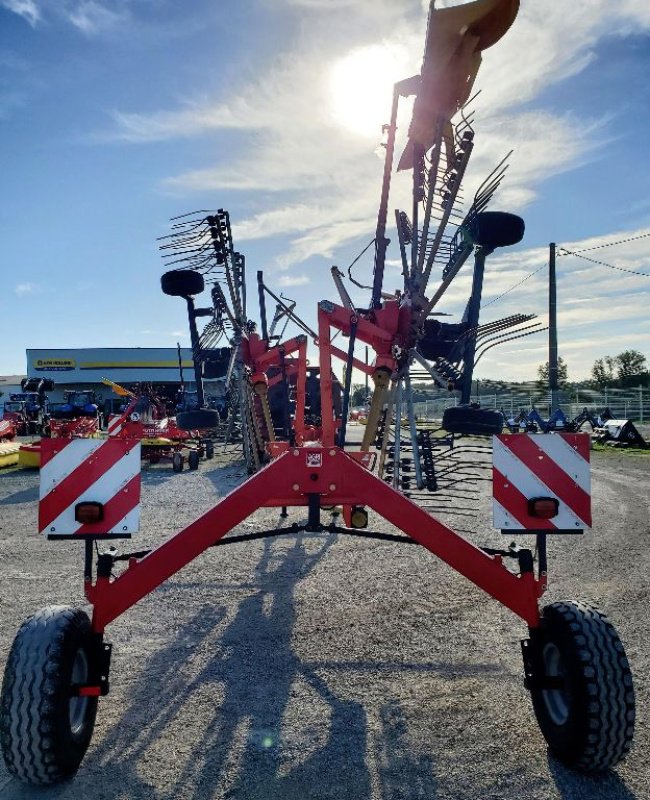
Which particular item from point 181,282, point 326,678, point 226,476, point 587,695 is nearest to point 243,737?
point 326,678

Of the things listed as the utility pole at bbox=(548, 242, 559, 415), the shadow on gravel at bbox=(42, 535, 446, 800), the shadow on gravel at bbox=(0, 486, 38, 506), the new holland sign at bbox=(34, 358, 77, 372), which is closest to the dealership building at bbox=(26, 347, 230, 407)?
the new holland sign at bbox=(34, 358, 77, 372)

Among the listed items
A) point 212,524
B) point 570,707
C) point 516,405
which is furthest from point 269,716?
point 516,405

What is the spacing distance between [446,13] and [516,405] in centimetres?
3295

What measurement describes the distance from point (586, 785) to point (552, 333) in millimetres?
17969

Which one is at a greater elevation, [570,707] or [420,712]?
[570,707]

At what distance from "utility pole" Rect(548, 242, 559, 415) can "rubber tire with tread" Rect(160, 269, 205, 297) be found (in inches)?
633

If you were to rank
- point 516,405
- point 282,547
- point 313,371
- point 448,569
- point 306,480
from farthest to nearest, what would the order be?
Answer: point 516,405
point 313,371
point 282,547
point 448,569
point 306,480

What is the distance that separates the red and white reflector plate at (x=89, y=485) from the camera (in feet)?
9.63

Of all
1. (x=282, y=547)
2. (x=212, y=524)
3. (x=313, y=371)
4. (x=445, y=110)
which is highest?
(x=445, y=110)

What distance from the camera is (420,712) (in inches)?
120

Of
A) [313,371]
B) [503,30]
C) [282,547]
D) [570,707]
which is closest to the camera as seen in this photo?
[570,707]

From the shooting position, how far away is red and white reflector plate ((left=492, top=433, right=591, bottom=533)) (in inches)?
117

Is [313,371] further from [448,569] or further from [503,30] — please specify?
[503,30]

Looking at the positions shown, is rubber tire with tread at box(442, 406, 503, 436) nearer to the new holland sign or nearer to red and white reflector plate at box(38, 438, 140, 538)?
red and white reflector plate at box(38, 438, 140, 538)
